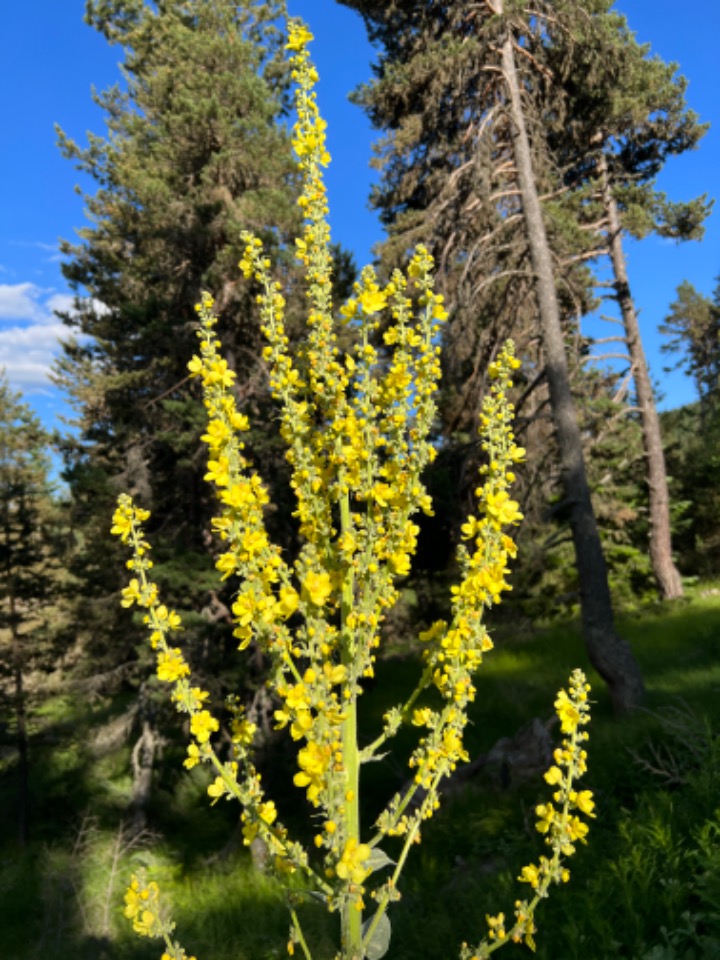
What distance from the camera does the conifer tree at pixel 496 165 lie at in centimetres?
873

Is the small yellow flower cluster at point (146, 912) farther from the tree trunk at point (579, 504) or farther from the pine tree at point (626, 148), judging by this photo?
the pine tree at point (626, 148)

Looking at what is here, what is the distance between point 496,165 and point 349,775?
390 inches

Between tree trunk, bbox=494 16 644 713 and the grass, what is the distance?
0.57m

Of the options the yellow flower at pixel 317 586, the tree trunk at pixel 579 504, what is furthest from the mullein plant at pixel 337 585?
the tree trunk at pixel 579 504

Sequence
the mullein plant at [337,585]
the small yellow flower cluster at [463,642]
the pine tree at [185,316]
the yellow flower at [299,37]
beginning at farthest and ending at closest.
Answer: the pine tree at [185,316] < the yellow flower at [299,37] < the small yellow flower cluster at [463,642] < the mullein plant at [337,585]

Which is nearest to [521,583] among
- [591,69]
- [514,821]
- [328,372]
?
[514,821]

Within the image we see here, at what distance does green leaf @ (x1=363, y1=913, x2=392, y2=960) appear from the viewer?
1.62 m

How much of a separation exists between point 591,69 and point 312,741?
11.5 m

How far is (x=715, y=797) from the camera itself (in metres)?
4.90

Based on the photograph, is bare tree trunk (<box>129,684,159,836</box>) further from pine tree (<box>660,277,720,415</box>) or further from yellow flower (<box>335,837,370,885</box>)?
A: pine tree (<box>660,277,720,415</box>)

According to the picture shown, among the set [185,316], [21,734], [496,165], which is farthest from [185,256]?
[21,734]

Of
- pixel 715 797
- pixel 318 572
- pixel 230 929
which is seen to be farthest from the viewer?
pixel 230 929

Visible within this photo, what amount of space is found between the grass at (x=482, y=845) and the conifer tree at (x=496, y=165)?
2.27m

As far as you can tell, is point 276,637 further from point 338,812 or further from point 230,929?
point 230,929
